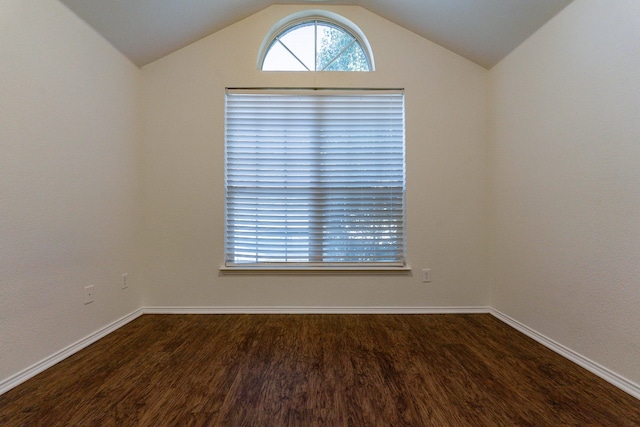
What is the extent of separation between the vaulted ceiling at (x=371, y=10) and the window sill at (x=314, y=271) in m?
2.16

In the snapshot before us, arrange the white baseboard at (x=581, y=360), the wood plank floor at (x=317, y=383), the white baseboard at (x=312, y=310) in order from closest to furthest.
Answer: the wood plank floor at (x=317, y=383) < the white baseboard at (x=581, y=360) < the white baseboard at (x=312, y=310)

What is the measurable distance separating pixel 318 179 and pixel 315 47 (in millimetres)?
1381

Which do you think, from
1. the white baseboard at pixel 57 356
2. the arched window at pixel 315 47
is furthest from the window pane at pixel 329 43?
the white baseboard at pixel 57 356

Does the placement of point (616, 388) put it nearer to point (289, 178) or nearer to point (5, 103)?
point (289, 178)

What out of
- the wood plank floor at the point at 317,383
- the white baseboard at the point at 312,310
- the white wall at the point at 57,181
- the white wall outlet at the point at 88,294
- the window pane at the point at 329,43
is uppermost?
the window pane at the point at 329,43

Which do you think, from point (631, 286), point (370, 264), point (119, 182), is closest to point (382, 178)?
point (370, 264)

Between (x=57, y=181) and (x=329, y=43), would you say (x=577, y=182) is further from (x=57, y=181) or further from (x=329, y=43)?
(x=57, y=181)

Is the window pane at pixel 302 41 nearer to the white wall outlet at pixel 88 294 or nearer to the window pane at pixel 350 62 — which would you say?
the window pane at pixel 350 62

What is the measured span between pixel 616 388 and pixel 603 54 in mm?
1945

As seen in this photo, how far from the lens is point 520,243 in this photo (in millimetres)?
2422

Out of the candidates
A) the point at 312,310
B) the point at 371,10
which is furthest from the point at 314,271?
the point at 371,10

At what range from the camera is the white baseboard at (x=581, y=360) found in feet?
5.14

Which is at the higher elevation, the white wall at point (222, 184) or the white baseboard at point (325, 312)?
the white wall at point (222, 184)

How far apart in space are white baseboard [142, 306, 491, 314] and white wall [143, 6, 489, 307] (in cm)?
5
